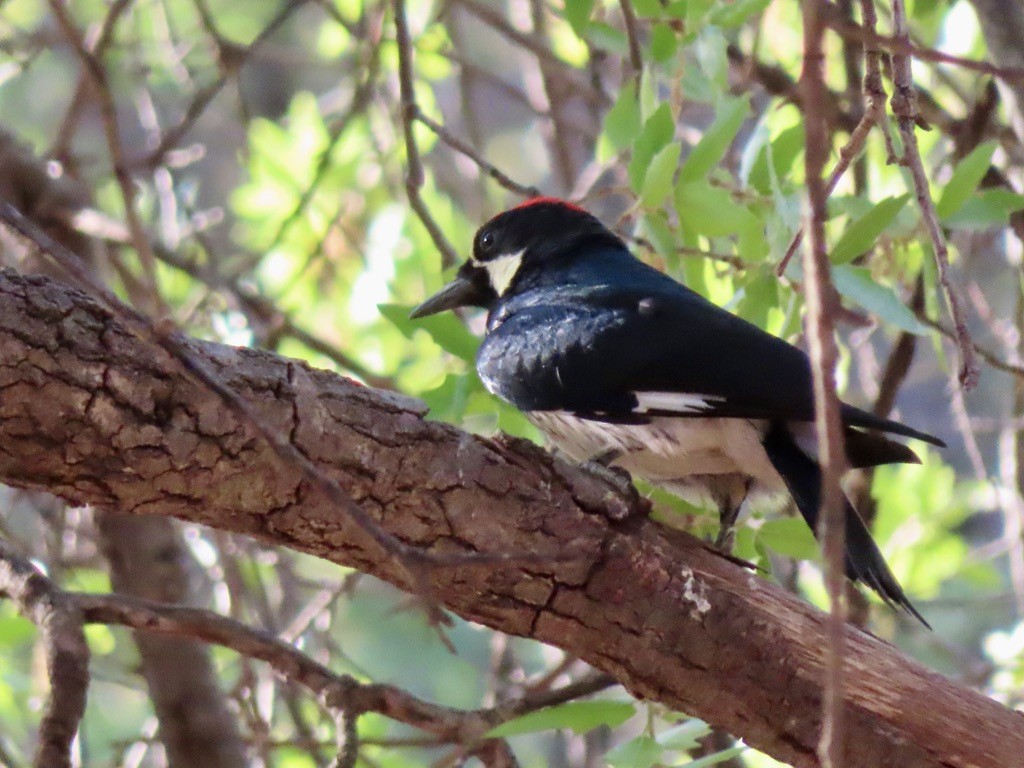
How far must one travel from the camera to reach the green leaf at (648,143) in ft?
8.56

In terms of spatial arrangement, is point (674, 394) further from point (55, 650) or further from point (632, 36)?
point (55, 650)

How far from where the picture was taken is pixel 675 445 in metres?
2.75

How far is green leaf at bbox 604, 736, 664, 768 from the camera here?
224 centimetres

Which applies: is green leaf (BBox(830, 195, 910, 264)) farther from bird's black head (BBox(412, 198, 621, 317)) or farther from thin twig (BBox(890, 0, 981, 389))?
bird's black head (BBox(412, 198, 621, 317))

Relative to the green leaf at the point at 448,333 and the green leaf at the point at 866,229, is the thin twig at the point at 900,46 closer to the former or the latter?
the green leaf at the point at 866,229

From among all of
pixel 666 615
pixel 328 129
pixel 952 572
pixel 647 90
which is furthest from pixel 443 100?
pixel 666 615

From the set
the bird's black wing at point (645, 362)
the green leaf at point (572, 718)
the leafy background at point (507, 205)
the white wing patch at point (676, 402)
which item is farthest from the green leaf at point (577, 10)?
the green leaf at point (572, 718)

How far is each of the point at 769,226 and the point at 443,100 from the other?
8733 millimetres

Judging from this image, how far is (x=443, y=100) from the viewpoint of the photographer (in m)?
11.0

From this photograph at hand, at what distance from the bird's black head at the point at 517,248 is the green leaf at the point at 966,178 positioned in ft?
3.59

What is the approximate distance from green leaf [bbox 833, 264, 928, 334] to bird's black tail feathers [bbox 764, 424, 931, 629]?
342 millimetres

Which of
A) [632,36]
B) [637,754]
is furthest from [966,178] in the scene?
[637,754]

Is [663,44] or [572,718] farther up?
[663,44]

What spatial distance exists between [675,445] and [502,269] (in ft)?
3.52
